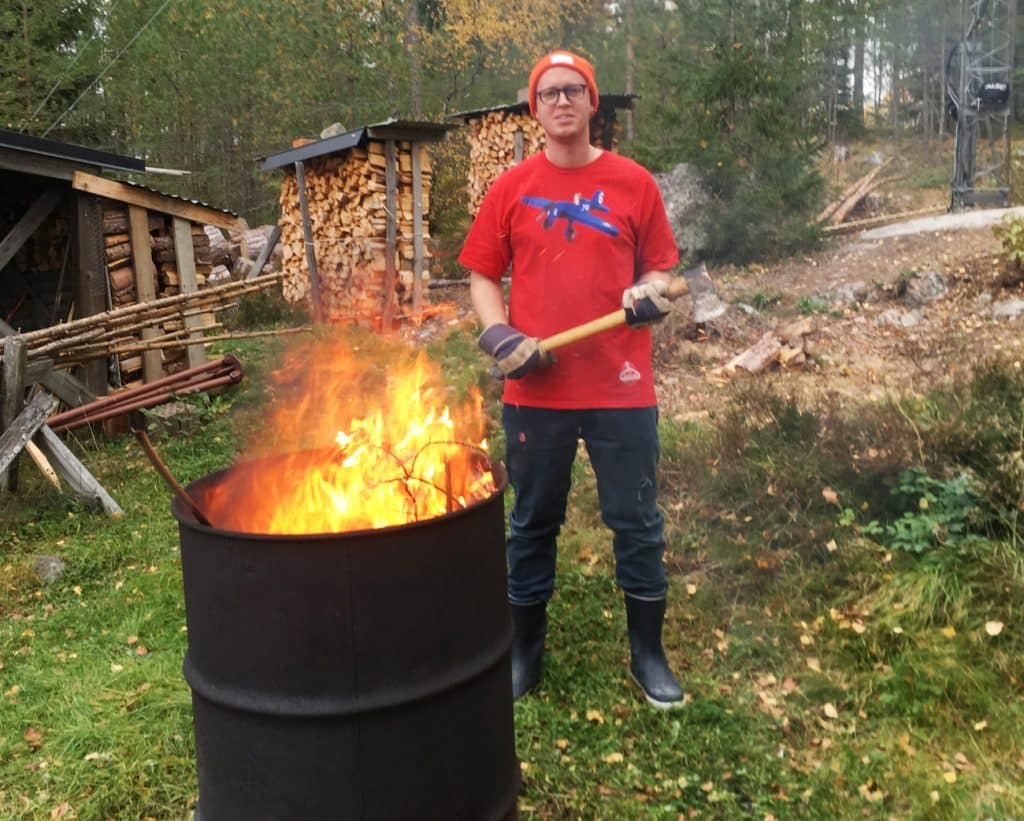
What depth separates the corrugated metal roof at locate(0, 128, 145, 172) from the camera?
691 centimetres

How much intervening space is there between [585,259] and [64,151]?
6.26 metres

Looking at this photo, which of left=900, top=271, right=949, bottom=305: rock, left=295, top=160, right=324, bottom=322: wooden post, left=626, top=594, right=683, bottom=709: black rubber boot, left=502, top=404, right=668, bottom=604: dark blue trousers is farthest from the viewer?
left=295, top=160, right=324, bottom=322: wooden post

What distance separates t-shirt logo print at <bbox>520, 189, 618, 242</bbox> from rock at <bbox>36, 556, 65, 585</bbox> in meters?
3.62

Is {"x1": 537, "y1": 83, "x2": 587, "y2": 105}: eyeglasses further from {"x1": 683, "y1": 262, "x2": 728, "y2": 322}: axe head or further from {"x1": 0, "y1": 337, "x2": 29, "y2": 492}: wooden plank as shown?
{"x1": 683, "y1": 262, "x2": 728, "y2": 322}: axe head

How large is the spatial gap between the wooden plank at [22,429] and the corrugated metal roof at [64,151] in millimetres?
2568

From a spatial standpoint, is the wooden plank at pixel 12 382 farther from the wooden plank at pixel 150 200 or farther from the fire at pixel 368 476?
the fire at pixel 368 476

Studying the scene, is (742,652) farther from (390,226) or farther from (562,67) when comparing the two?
(390,226)

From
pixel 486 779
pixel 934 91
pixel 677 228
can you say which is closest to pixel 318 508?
pixel 486 779

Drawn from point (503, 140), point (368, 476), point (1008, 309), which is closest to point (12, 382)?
point (368, 476)

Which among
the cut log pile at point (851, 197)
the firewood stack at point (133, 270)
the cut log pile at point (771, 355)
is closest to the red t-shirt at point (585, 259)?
the cut log pile at point (771, 355)

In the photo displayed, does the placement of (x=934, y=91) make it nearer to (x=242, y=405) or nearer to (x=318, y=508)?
(x=242, y=405)

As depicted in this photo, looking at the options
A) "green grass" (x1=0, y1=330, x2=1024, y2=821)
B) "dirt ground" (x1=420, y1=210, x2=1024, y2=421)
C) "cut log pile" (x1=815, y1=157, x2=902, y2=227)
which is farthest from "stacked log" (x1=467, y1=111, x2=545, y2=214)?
"green grass" (x1=0, y1=330, x2=1024, y2=821)

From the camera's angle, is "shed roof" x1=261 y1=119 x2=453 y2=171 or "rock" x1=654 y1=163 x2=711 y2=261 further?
"rock" x1=654 y1=163 x2=711 y2=261

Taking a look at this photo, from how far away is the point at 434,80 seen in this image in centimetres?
1906
